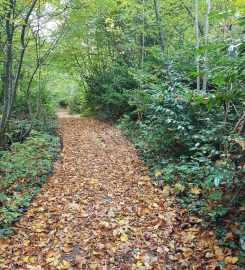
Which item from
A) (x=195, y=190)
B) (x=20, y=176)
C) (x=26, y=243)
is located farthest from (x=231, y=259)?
(x=20, y=176)

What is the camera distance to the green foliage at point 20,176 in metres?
4.13

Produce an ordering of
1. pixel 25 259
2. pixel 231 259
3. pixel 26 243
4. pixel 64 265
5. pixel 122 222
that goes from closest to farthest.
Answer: pixel 231 259
pixel 64 265
pixel 25 259
pixel 26 243
pixel 122 222

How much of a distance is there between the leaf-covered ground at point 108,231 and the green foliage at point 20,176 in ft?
0.61

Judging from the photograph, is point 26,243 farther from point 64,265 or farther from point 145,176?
point 145,176

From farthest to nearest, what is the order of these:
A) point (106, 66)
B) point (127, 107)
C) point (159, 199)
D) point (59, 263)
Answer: point (106, 66), point (127, 107), point (159, 199), point (59, 263)

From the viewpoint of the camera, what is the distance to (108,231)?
3.72 m

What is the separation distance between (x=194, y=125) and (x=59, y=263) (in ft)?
12.0

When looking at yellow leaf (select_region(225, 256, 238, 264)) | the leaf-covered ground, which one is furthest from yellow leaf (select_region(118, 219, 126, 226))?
yellow leaf (select_region(225, 256, 238, 264))

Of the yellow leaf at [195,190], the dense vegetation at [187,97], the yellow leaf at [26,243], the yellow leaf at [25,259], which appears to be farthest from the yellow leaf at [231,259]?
A: the yellow leaf at [26,243]

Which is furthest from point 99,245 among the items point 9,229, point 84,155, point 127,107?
point 127,107

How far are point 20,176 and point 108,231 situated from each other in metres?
2.62

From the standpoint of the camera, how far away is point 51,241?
3.58m

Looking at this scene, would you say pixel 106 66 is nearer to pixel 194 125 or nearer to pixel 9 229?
pixel 194 125

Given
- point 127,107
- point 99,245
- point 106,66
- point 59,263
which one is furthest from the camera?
point 106,66
